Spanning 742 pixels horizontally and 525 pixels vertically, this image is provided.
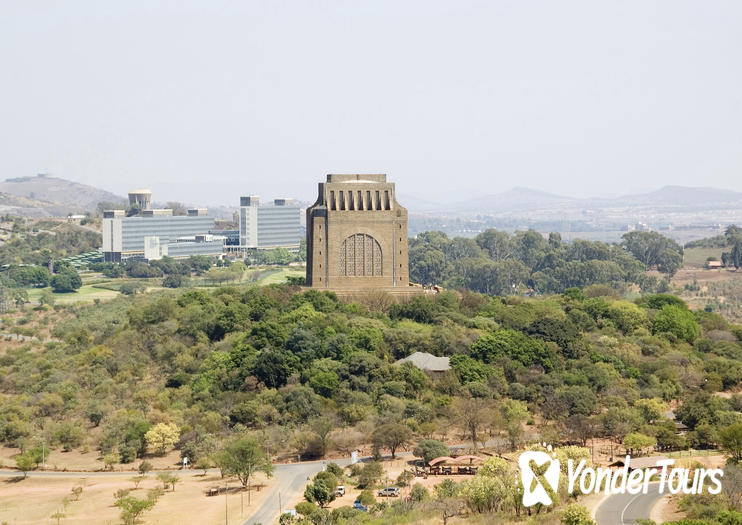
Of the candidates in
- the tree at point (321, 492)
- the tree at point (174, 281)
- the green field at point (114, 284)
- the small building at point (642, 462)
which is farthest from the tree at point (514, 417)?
the tree at point (174, 281)

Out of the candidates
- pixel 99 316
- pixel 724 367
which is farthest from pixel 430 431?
pixel 99 316

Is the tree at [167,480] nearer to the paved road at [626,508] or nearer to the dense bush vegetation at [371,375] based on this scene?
the dense bush vegetation at [371,375]

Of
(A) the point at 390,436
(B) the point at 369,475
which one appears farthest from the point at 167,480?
(A) the point at 390,436

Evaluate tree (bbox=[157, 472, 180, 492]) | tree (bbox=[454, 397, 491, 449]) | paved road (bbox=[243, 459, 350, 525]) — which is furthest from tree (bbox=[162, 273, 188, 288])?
tree (bbox=[157, 472, 180, 492])

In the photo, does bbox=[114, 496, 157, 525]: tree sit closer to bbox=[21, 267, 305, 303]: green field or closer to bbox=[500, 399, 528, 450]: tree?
bbox=[500, 399, 528, 450]: tree

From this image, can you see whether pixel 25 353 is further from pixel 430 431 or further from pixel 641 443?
pixel 641 443

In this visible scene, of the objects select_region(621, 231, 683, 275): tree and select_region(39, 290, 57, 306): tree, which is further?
Result: select_region(621, 231, 683, 275): tree

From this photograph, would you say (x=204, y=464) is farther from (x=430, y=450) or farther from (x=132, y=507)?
(x=430, y=450)
